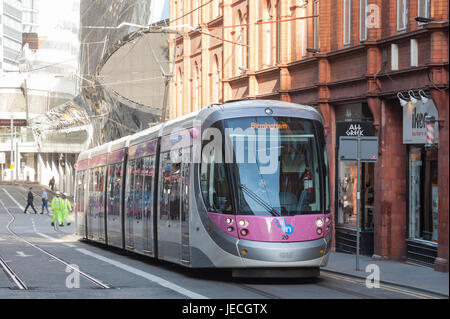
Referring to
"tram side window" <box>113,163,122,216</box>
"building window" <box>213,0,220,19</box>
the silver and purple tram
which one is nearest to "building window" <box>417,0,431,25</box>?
the silver and purple tram

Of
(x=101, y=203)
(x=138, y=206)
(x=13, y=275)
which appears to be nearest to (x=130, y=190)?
(x=138, y=206)

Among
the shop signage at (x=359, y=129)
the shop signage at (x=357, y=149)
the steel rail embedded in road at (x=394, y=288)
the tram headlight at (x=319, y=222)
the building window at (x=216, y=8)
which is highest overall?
the building window at (x=216, y=8)

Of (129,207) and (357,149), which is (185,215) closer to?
(357,149)

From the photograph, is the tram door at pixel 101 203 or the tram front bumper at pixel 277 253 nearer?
the tram front bumper at pixel 277 253

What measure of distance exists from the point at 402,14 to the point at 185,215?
7.71 m

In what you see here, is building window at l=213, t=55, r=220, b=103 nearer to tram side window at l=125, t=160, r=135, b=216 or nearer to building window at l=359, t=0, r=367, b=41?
building window at l=359, t=0, r=367, b=41

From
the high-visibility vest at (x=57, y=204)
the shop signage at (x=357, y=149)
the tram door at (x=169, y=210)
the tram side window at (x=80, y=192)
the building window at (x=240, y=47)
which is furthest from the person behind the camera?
the high-visibility vest at (x=57, y=204)

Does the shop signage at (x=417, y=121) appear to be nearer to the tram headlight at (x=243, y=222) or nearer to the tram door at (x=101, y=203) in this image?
the tram headlight at (x=243, y=222)

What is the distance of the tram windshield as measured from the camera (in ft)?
52.8

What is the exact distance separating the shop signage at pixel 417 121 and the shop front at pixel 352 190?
129cm

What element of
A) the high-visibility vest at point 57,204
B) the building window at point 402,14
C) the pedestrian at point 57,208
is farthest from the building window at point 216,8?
the building window at point 402,14

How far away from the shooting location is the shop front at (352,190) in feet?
76.8

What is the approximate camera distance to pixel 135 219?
22.0 meters

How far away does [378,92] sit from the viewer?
888 inches
